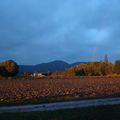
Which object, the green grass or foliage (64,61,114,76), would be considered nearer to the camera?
the green grass

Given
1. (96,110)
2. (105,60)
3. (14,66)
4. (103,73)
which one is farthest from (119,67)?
(96,110)

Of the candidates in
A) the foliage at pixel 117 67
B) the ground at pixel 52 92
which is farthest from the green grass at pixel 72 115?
the foliage at pixel 117 67

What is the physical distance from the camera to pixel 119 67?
139875mm

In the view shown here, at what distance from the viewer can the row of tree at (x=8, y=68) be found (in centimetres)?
12603

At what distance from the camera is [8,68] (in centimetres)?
12762

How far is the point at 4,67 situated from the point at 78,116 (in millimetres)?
111082

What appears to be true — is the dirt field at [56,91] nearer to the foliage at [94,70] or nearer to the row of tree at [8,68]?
the row of tree at [8,68]

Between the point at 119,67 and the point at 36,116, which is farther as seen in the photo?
the point at 119,67

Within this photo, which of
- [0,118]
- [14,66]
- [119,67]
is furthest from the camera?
[119,67]

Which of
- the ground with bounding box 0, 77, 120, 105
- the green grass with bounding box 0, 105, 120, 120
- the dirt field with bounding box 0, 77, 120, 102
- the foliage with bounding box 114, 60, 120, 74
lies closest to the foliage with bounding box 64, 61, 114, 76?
the foliage with bounding box 114, 60, 120, 74

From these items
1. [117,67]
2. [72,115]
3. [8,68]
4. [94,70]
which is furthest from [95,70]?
[72,115]

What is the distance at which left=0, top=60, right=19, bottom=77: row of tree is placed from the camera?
413 feet

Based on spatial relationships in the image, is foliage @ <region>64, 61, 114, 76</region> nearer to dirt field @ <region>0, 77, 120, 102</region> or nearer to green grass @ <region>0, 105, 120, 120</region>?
dirt field @ <region>0, 77, 120, 102</region>

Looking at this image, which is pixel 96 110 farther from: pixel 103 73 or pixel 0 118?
pixel 103 73
